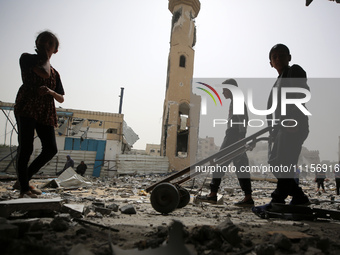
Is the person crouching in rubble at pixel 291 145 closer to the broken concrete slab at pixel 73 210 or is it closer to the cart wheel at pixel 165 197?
the cart wheel at pixel 165 197

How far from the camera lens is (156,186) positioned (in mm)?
2594

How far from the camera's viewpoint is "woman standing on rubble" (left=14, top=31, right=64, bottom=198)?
2.54 metres

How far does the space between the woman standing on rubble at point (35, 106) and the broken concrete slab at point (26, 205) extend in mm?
684

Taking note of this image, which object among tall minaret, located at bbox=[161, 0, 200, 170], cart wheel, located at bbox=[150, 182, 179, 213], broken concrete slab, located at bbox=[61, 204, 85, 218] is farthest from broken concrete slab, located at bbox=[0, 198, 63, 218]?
tall minaret, located at bbox=[161, 0, 200, 170]

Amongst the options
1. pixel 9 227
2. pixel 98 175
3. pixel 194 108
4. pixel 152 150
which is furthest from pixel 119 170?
pixel 152 150

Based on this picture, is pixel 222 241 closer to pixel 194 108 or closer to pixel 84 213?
pixel 84 213

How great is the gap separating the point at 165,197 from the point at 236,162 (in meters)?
1.67

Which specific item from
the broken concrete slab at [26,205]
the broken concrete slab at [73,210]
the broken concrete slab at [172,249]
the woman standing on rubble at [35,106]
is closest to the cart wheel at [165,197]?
the broken concrete slab at [73,210]

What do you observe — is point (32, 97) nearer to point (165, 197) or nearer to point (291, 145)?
point (165, 197)

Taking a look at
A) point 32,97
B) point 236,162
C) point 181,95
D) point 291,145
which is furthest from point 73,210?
point 181,95

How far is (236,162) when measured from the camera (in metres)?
3.77

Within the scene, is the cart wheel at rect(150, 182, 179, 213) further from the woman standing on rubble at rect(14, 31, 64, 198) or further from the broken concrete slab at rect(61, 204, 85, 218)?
the woman standing on rubble at rect(14, 31, 64, 198)

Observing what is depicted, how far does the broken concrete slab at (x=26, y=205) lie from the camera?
183 centimetres

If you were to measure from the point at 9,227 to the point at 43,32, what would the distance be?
2340mm
